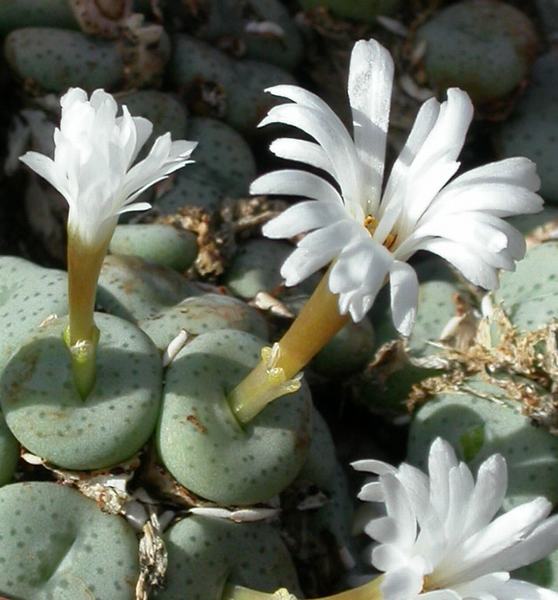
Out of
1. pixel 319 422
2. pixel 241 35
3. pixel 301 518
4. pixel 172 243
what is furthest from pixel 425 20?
pixel 301 518

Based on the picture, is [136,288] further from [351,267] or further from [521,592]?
[521,592]

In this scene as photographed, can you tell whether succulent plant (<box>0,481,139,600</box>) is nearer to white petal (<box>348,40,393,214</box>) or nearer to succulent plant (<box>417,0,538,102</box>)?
white petal (<box>348,40,393,214</box>)

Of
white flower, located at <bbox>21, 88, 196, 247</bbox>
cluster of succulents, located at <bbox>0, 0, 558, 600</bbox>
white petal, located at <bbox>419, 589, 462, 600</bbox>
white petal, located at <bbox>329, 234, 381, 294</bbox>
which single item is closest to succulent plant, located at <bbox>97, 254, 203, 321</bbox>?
cluster of succulents, located at <bbox>0, 0, 558, 600</bbox>

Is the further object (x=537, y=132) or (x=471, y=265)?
(x=537, y=132)

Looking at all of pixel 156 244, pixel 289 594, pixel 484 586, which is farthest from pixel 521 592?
pixel 156 244

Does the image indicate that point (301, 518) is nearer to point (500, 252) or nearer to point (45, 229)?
point (500, 252)

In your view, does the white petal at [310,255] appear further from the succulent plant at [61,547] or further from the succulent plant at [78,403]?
the succulent plant at [61,547]
